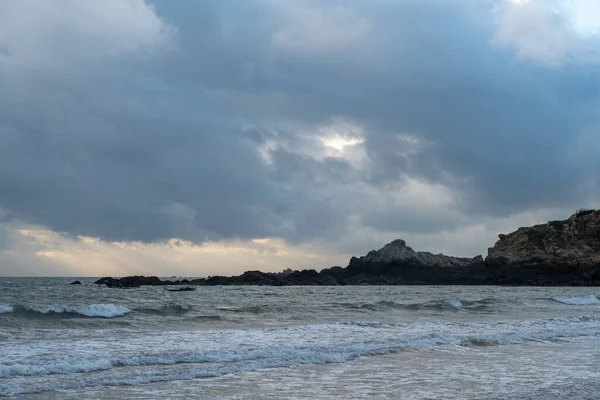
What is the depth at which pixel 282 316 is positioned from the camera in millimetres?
31719

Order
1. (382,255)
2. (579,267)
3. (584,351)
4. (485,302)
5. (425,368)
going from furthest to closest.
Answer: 1. (382,255)
2. (579,267)
3. (485,302)
4. (584,351)
5. (425,368)

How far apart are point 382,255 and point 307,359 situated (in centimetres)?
10062

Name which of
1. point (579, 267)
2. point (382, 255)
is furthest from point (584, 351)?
point (382, 255)

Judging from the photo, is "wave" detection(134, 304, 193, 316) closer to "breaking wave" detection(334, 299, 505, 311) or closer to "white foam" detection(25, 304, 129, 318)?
"white foam" detection(25, 304, 129, 318)

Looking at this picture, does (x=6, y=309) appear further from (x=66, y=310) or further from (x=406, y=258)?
(x=406, y=258)

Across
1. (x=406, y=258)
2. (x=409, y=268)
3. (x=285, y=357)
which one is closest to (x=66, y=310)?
(x=285, y=357)

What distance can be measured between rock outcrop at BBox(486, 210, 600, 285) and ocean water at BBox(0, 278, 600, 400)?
244 ft

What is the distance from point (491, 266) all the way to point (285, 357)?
101 metres

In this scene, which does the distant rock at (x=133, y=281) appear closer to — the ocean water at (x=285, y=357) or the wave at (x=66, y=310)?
the wave at (x=66, y=310)

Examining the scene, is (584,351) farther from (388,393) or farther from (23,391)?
(23,391)

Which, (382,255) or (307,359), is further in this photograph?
(382,255)

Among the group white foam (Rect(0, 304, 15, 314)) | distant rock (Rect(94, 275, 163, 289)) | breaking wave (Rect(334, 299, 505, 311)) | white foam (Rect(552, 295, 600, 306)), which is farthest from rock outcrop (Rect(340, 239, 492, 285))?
white foam (Rect(0, 304, 15, 314))

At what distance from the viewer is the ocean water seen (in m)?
12.6

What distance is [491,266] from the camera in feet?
365
